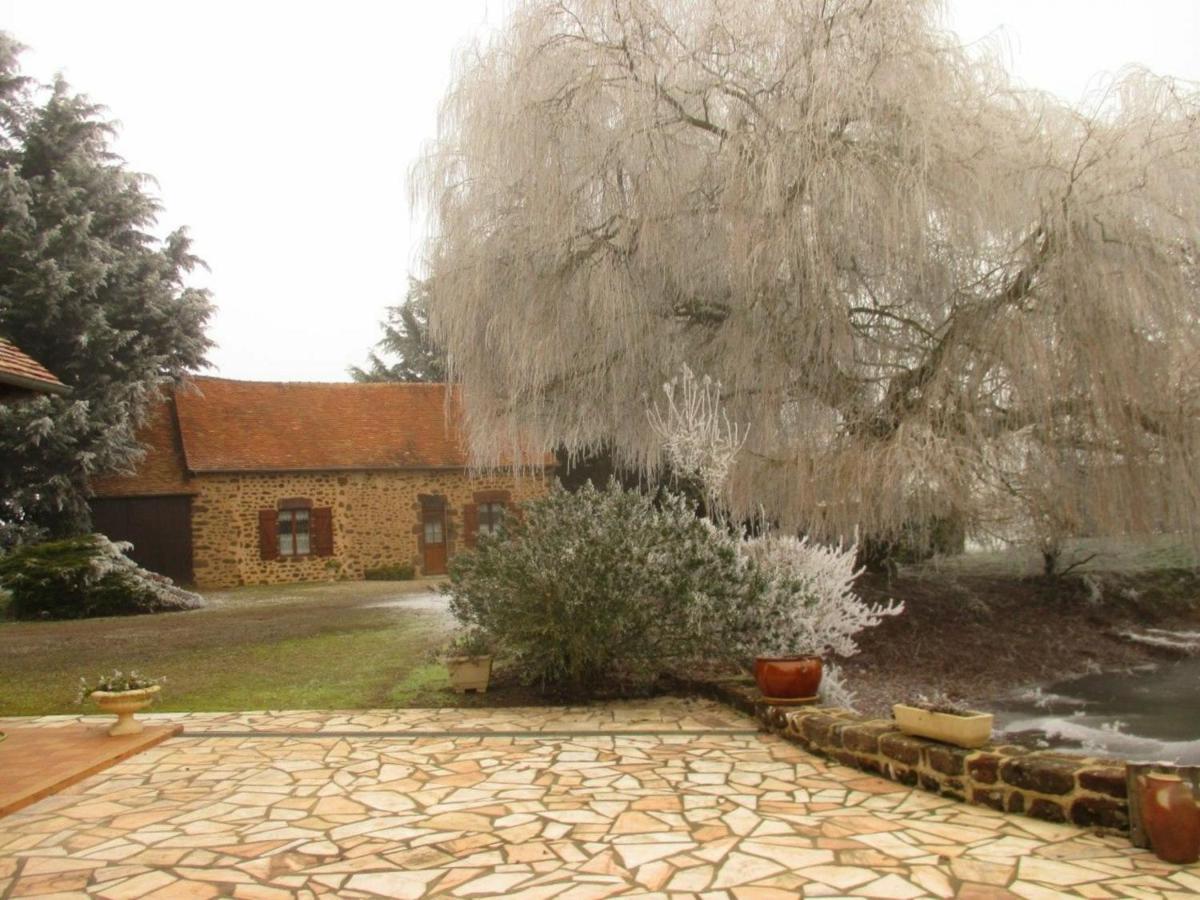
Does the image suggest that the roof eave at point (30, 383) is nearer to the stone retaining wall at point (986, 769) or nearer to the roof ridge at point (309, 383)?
the stone retaining wall at point (986, 769)

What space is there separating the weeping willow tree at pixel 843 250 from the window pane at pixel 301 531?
1012 centimetres

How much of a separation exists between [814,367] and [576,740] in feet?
16.9

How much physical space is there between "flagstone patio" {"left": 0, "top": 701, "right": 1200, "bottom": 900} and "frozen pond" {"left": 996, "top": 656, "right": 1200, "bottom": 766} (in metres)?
3.25

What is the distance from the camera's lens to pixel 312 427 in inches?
797

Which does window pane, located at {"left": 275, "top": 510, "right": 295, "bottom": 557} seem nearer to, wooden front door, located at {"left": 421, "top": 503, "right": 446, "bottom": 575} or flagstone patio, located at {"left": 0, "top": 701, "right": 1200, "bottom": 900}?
wooden front door, located at {"left": 421, "top": 503, "right": 446, "bottom": 575}

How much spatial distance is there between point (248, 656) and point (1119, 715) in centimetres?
819

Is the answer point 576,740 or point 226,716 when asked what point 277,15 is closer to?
point 226,716

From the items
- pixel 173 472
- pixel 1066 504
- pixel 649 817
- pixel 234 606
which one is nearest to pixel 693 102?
pixel 1066 504

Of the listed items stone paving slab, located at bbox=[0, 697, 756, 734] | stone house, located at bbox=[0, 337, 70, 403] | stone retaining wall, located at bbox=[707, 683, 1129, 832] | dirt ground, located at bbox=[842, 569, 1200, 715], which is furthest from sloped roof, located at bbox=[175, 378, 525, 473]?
stone retaining wall, located at bbox=[707, 683, 1129, 832]

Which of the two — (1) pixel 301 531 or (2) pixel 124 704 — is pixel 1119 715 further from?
(1) pixel 301 531

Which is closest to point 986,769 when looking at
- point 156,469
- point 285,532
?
point 285,532

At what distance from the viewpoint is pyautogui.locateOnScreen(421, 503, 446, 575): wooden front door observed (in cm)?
2003

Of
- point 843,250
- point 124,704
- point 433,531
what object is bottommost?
point 124,704

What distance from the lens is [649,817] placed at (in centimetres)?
424
